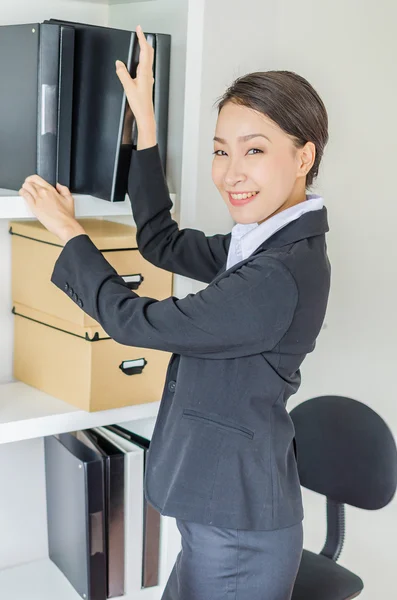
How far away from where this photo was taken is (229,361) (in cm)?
118

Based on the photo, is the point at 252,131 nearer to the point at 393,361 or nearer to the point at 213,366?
the point at 213,366

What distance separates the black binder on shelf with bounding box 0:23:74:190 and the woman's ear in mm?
381

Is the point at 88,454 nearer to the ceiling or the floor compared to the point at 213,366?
nearer to the floor

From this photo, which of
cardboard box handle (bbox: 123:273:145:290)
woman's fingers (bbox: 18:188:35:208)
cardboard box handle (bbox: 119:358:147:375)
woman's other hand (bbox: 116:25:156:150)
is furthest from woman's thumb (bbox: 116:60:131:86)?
cardboard box handle (bbox: 119:358:147:375)

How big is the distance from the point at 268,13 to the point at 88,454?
908 mm

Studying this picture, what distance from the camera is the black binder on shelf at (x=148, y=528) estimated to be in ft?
5.25

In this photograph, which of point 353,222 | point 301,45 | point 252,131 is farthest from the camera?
point 353,222

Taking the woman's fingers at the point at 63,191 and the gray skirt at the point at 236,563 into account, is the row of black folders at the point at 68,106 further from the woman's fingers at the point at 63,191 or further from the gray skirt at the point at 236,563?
the gray skirt at the point at 236,563

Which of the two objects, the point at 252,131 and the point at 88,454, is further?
the point at 88,454

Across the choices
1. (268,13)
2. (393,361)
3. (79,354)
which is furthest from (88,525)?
(268,13)

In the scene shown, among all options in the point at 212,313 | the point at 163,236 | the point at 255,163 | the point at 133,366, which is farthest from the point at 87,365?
the point at 255,163

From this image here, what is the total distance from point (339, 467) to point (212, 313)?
0.55 meters

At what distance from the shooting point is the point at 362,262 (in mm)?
1872

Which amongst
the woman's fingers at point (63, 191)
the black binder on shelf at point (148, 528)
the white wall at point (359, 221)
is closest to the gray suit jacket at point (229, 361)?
the woman's fingers at point (63, 191)
